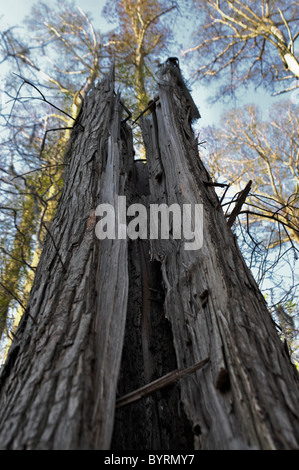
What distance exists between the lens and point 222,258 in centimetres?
154

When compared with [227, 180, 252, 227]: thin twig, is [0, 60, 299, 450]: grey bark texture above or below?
below

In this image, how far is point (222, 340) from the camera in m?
1.17

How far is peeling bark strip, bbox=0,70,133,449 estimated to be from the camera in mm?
898

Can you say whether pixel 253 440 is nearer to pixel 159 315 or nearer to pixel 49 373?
pixel 49 373

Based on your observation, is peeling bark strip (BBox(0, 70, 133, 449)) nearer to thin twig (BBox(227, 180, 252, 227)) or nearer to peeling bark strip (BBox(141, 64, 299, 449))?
peeling bark strip (BBox(141, 64, 299, 449))

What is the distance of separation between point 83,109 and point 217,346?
2.58 metres

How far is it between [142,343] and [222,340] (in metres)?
0.58

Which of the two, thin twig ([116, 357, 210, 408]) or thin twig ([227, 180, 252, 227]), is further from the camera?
thin twig ([227, 180, 252, 227])
